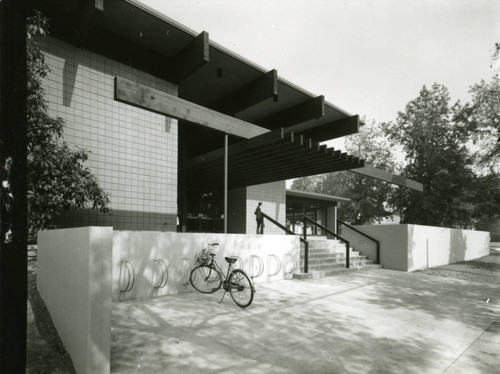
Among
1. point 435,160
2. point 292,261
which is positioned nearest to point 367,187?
point 435,160

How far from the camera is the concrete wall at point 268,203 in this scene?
46.5 feet

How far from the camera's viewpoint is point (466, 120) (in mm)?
24734

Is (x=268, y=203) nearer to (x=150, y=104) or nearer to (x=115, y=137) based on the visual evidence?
(x=115, y=137)

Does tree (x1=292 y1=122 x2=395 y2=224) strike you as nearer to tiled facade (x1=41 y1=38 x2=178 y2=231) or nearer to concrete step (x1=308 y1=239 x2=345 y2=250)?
concrete step (x1=308 y1=239 x2=345 y2=250)

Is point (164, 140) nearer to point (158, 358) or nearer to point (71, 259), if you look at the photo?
point (71, 259)

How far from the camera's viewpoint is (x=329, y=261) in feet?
38.0

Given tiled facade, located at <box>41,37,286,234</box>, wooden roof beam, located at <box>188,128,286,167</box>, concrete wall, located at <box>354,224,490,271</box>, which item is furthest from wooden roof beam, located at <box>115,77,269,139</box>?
concrete wall, located at <box>354,224,490,271</box>

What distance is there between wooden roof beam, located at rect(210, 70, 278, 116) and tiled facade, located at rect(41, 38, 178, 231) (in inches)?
82.8

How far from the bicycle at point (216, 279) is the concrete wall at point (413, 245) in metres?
7.53

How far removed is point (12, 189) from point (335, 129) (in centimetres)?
1111

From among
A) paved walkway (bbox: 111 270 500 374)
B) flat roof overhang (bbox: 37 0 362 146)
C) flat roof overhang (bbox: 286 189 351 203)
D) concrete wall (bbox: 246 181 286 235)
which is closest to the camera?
paved walkway (bbox: 111 270 500 374)

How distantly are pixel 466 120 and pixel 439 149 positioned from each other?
2.89 meters

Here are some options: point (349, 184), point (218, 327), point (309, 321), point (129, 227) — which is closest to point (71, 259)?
point (218, 327)

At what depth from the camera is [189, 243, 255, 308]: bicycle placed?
6250mm
